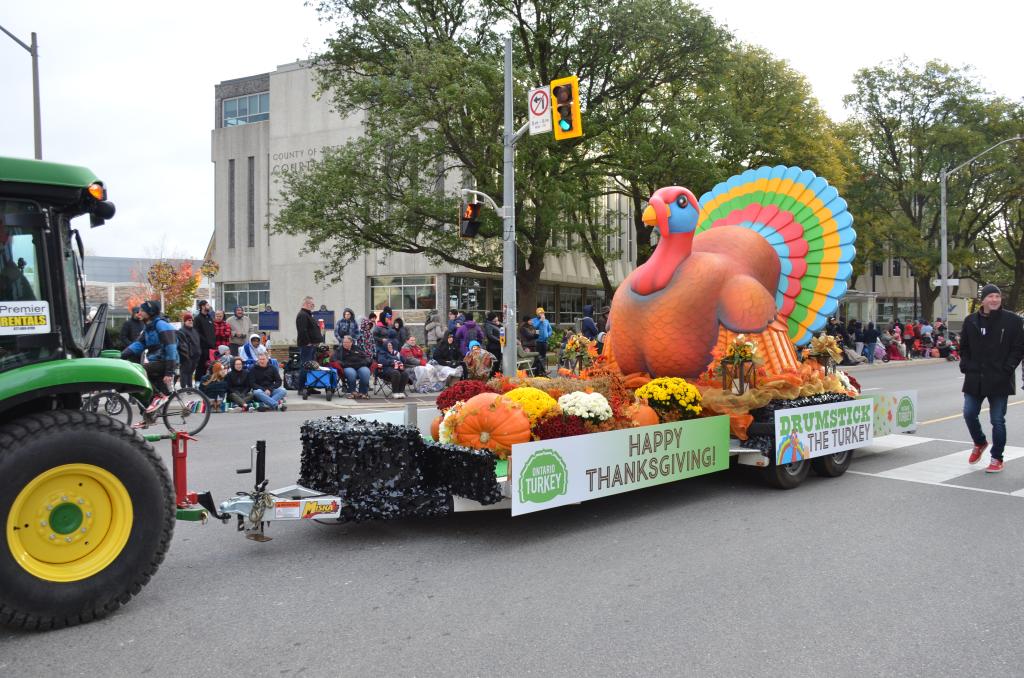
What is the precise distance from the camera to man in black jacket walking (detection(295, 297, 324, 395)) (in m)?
15.8

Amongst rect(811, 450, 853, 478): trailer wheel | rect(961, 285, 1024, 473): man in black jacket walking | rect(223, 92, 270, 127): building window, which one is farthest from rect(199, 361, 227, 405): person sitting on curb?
rect(223, 92, 270, 127): building window

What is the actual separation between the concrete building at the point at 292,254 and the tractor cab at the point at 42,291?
3126 centimetres

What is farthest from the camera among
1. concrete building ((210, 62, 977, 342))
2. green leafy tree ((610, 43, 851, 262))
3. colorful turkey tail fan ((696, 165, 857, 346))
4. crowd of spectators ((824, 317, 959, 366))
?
concrete building ((210, 62, 977, 342))

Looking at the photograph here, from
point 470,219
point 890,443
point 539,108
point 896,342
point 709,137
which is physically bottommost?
point 890,443

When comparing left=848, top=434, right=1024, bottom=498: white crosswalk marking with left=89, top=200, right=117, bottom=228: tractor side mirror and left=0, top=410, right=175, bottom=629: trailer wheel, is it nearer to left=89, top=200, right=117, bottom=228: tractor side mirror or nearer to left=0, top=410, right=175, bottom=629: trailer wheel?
left=0, top=410, right=175, bottom=629: trailer wheel

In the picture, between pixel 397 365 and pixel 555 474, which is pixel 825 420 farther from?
pixel 397 365

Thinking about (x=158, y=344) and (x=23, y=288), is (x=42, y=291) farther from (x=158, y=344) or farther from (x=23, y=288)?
(x=158, y=344)

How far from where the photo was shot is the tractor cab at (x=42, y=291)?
390 cm

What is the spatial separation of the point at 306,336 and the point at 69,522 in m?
12.1

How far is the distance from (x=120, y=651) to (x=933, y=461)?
323 inches

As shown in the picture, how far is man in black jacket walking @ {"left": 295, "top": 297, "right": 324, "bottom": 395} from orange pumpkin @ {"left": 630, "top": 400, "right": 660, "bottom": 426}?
1024cm

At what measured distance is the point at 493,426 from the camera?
5578 millimetres

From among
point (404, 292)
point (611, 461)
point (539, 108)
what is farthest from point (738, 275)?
point (404, 292)

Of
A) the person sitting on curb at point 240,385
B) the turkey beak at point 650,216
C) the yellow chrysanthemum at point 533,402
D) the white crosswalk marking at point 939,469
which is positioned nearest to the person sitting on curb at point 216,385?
the person sitting on curb at point 240,385
